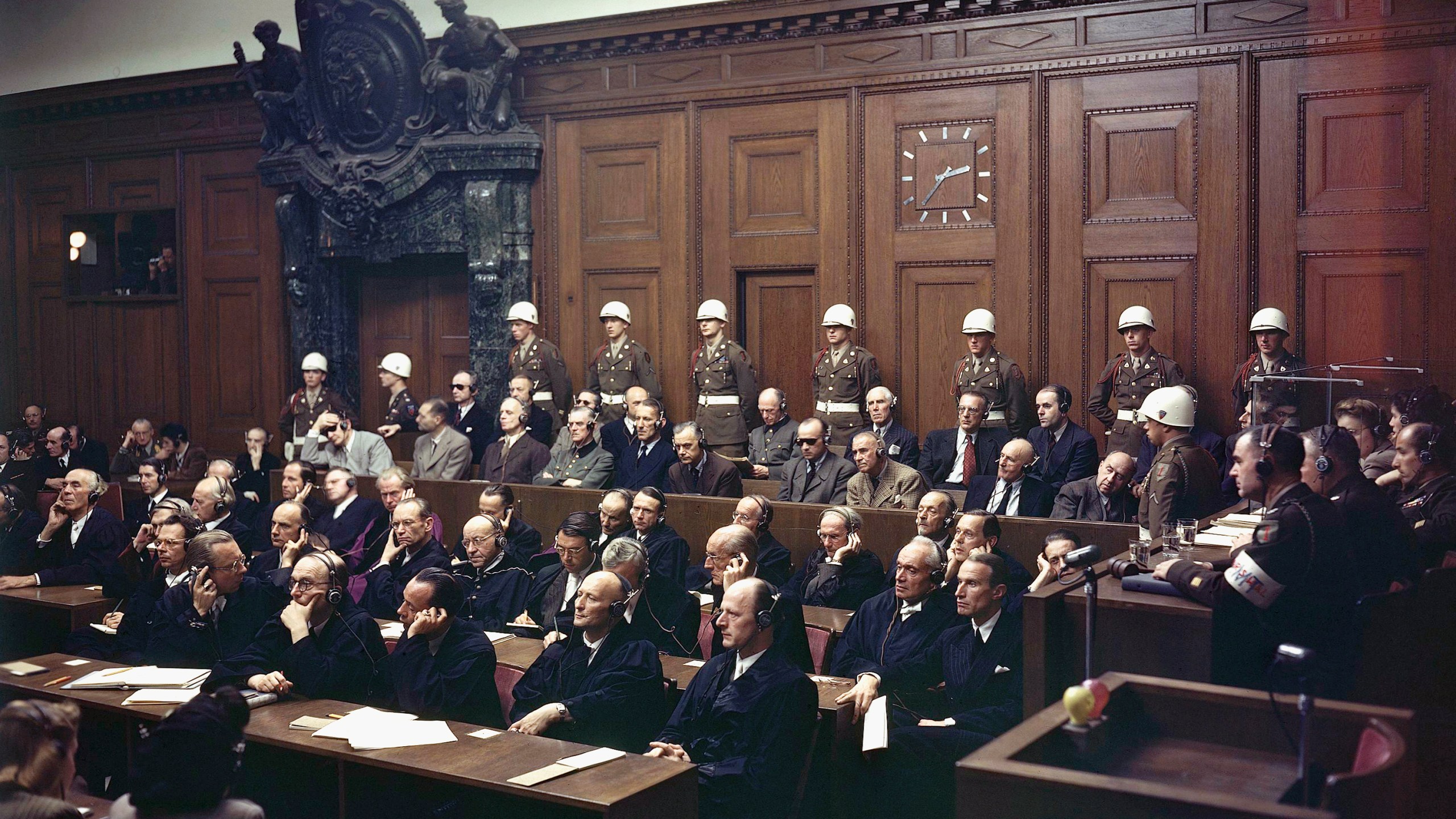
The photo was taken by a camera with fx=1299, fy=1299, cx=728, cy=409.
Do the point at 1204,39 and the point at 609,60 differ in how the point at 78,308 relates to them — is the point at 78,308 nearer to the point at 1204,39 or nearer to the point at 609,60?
the point at 609,60

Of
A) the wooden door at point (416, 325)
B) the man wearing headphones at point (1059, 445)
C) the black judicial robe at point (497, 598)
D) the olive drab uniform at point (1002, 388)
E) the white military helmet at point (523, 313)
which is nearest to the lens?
the black judicial robe at point (497, 598)

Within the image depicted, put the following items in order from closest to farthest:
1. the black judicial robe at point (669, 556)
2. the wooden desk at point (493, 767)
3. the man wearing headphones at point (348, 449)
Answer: the wooden desk at point (493, 767), the black judicial robe at point (669, 556), the man wearing headphones at point (348, 449)

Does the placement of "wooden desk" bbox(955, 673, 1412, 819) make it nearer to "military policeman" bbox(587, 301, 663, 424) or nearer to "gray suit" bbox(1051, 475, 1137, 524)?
"gray suit" bbox(1051, 475, 1137, 524)

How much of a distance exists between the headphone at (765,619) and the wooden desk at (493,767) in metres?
0.73

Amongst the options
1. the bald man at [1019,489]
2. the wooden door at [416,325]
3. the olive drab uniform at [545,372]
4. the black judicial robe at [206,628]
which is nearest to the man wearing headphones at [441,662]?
the black judicial robe at [206,628]

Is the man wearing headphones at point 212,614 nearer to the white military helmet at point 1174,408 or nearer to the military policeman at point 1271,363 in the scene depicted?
the white military helmet at point 1174,408

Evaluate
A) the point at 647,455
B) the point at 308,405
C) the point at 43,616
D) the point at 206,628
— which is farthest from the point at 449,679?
the point at 308,405

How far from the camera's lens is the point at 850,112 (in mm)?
9742

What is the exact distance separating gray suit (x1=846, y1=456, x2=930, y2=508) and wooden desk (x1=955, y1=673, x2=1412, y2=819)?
165 inches

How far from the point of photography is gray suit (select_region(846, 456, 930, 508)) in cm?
737

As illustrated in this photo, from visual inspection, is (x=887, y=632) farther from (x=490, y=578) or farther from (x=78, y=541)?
(x=78, y=541)

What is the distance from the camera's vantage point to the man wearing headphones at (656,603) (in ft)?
17.6

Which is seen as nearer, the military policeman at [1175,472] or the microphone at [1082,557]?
the microphone at [1082,557]

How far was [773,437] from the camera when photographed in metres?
9.23
